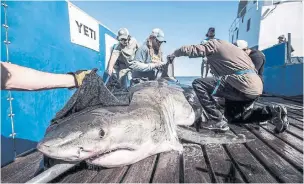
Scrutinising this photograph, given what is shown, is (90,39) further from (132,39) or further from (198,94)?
(198,94)

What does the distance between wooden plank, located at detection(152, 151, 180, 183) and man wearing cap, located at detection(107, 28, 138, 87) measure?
344cm

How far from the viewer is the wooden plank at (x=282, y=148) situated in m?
2.21

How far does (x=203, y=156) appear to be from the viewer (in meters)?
2.36

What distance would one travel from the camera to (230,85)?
3463 mm

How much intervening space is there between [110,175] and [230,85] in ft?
7.80

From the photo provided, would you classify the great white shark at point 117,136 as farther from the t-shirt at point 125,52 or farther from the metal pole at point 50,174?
the t-shirt at point 125,52

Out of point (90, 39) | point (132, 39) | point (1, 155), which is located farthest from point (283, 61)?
point (1, 155)

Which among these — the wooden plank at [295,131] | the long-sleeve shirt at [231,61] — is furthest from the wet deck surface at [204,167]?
the long-sleeve shirt at [231,61]

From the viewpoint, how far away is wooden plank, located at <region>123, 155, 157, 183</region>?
6.03 ft

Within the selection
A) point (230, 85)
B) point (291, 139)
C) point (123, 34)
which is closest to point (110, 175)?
point (230, 85)

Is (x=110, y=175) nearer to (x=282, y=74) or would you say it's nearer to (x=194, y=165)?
(x=194, y=165)

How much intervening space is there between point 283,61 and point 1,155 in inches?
384

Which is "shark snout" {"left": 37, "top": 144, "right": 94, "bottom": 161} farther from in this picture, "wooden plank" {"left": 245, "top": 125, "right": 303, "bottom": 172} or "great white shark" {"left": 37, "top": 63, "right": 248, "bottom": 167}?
"wooden plank" {"left": 245, "top": 125, "right": 303, "bottom": 172}

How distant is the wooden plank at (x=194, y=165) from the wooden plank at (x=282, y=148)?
87 cm
